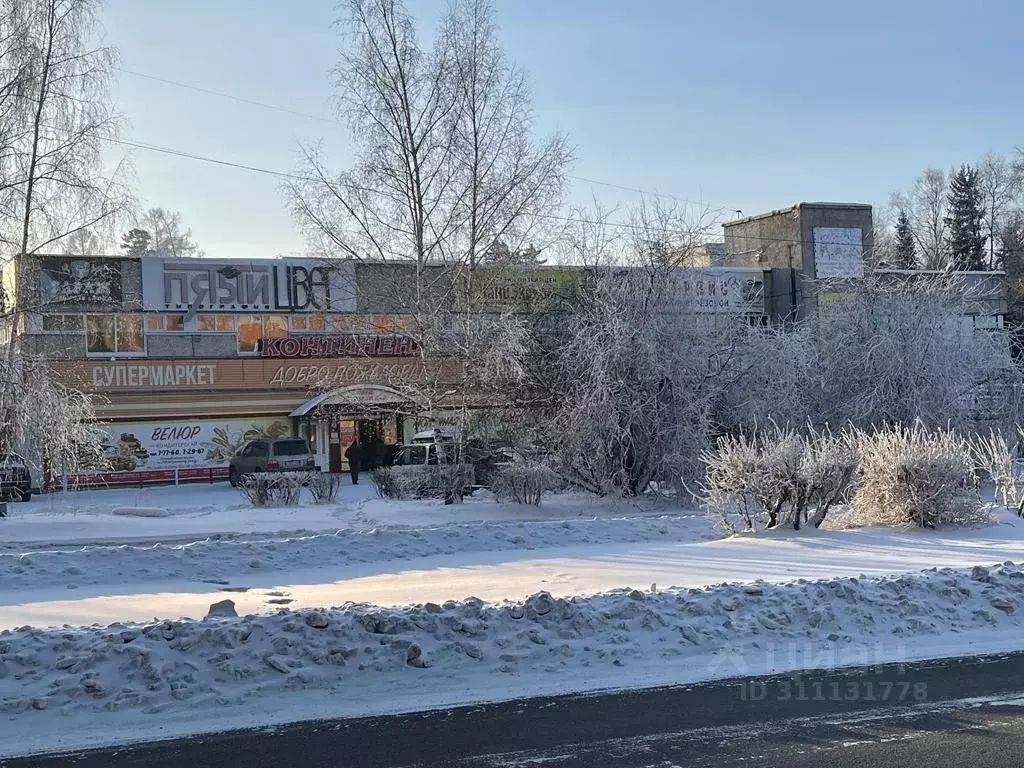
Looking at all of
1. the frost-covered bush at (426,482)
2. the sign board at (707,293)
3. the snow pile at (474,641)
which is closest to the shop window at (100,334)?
the frost-covered bush at (426,482)

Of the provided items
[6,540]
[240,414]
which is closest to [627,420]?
[6,540]

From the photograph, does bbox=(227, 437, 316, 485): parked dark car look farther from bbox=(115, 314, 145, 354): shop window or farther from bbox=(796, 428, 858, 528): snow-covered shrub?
bbox=(796, 428, 858, 528): snow-covered shrub

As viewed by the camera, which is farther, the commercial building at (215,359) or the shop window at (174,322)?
the shop window at (174,322)

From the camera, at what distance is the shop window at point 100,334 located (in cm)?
3559

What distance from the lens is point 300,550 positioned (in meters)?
12.6

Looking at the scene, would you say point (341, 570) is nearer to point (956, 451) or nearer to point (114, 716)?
point (114, 716)

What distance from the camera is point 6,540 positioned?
15938 mm

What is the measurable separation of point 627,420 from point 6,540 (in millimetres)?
11881

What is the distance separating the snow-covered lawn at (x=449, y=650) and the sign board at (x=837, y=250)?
37.1 metres

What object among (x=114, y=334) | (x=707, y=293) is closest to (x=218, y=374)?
(x=114, y=334)

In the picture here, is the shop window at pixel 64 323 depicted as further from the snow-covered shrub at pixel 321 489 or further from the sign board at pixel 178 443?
the snow-covered shrub at pixel 321 489

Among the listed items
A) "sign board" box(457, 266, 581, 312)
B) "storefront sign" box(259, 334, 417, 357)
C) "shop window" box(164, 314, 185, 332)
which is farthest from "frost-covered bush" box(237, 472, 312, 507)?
"shop window" box(164, 314, 185, 332)

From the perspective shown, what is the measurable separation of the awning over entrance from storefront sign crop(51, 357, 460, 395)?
53cm

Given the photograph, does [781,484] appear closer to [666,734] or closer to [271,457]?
[666,734]
